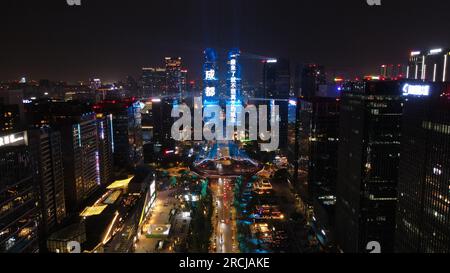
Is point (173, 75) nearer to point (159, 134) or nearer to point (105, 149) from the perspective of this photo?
point (159, 134)

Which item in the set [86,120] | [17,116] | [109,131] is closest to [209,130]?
[109,131]

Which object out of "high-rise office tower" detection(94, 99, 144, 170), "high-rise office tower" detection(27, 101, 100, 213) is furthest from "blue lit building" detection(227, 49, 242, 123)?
"high-rise office tower" detection(27, 101, 100, 213)

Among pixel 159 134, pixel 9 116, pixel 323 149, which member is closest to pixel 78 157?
pixel 9 116

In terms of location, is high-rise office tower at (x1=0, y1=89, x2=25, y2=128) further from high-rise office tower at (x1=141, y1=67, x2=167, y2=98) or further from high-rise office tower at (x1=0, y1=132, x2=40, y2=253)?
high-rise office tower at (x1=141, y1=67, x2=167, y2=98)

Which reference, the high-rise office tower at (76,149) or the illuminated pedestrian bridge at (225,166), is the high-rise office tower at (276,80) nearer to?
the illuminated pedestrian bridge at (225,166)

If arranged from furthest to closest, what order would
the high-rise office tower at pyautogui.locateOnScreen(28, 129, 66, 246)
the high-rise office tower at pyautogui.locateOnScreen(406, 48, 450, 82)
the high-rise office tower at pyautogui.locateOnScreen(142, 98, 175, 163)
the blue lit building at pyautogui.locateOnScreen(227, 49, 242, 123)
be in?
the blue lit building at pyautogui.locateOnScreen(227, 49, 242, 123)
the high-rise office tower at pyautogui.locateOnScreen(142, 98, 175, 163)
the high-rise office tower at pyautogui.locateOnScreen(28, 129, 66, 246)
the high-rise office tower at pyautogui.locateOnScreen(406, 48, 450, 82)

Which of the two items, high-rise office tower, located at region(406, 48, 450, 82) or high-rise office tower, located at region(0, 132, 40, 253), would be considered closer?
high-rise office tower, located at region(0, 132, 40, 253)

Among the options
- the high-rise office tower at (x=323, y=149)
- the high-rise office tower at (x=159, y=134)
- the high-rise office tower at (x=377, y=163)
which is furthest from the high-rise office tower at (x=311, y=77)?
the high-rise office tower at (x=377, y=163)
